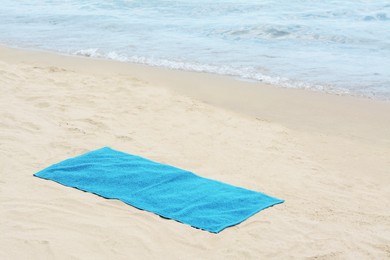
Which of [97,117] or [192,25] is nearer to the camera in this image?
[97,117]

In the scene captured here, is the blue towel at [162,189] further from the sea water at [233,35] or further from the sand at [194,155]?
the sea water at [233,35]

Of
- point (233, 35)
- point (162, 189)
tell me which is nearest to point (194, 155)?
point (162, 189)

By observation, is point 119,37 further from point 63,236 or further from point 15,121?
point 63,236

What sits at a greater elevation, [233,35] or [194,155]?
[233,35]

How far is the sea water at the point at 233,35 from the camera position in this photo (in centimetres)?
948

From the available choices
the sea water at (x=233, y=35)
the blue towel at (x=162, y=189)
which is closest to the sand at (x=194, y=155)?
the blue towel at (x=162, y=189)

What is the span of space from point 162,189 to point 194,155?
95 cm

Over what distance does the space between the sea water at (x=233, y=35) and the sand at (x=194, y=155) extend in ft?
3.52

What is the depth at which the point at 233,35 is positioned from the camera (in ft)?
43.0

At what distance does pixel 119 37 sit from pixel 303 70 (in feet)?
17.1

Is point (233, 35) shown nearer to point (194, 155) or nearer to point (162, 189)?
point (194, 155)

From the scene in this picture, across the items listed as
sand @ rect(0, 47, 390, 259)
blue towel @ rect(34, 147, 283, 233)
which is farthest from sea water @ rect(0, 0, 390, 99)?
blue towel @ rect(34, 147, 283, 233)

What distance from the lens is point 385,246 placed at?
3.62 meters

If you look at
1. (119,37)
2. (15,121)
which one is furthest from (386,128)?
(119,37)
